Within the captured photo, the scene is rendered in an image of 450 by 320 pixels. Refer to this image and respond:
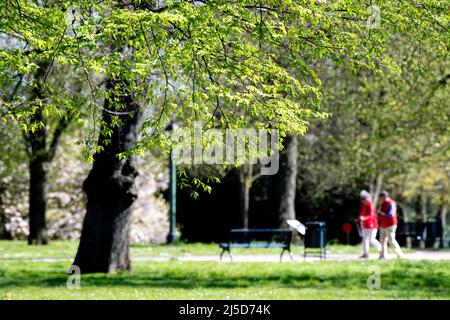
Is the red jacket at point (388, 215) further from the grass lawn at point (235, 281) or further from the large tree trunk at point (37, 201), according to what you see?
the large tree trunk at point (37, 201)

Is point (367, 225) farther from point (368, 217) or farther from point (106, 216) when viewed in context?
point (106, 216)

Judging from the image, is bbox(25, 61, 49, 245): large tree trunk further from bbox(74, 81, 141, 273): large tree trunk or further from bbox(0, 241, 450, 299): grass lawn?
bbox(74, 81, 141, 273): large tree trunk

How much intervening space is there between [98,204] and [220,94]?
7982 millimetres

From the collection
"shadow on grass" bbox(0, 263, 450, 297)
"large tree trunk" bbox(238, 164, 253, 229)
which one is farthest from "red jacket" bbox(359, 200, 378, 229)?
"large tree trunk" bbox(238, 164, 253, 229)

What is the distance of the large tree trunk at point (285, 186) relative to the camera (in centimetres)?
2825

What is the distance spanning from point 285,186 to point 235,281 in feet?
41.9

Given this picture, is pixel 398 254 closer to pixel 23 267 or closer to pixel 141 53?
pixel 23 267

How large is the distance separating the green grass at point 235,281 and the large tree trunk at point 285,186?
9106 millimetres

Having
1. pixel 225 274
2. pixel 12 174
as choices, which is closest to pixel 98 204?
pixel 225 274

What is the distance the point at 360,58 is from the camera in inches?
423

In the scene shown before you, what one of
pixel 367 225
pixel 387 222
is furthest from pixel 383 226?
pixel 367 225

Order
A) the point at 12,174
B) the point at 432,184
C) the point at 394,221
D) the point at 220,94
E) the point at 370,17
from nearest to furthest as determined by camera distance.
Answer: the point at 220,94 < the point at 370,17 < the point at 394,221 < the point at 12,174 < the point at 432,184

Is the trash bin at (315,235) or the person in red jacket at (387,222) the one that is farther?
the person in red jacket at (387,222)

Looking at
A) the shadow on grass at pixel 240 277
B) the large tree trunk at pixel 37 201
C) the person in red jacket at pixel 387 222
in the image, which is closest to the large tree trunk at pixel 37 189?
the large tree trunk at pixel 37 201
